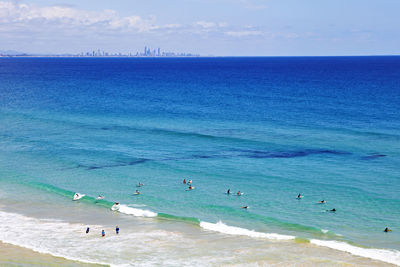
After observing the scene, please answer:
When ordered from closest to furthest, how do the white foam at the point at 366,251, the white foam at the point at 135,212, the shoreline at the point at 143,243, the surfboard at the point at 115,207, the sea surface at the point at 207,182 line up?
1. the white foam at the point at 366,251
2. the shoreline at the point at 143,243
3. the sea surface at the point at 207,182
4. the white foam at the point at 135,212
5. the surfboard at the point at 115,207

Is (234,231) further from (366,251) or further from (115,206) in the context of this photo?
(115,206)

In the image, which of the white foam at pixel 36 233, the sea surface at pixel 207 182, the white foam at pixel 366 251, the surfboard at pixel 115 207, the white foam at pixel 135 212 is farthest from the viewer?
the surfboard at pixel 115 207

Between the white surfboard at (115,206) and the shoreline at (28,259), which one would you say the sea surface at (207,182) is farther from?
the shoreline at (28,259)

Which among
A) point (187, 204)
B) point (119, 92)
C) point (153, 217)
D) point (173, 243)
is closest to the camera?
point (173, 243)

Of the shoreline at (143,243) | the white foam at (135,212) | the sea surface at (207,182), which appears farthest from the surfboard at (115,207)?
the shoreline at (143,243)

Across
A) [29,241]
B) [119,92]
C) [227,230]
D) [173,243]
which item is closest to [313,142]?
[227,230]

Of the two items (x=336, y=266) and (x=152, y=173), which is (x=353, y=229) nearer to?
(x=336, y=266)
